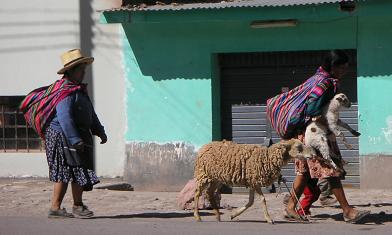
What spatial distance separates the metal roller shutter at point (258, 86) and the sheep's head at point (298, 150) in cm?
452

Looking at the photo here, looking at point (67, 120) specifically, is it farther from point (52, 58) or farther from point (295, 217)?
point (52, 58)

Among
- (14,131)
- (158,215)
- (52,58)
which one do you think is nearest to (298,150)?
→ (158,215)

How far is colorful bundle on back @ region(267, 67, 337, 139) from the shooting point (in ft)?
29.4

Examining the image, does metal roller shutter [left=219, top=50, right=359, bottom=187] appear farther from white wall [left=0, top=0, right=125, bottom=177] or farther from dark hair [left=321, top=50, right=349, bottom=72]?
dark hair [left=321, top=50, right=349, bottom=72]

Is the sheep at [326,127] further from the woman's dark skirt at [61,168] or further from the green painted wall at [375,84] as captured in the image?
the green painted wall at [375,84]

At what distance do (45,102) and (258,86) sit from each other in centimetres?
487

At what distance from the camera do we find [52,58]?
46.6 feet

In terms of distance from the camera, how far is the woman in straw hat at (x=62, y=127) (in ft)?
31.5

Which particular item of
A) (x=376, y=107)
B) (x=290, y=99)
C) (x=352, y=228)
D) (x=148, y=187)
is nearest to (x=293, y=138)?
(x=290, y=99)

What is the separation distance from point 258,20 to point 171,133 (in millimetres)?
2290

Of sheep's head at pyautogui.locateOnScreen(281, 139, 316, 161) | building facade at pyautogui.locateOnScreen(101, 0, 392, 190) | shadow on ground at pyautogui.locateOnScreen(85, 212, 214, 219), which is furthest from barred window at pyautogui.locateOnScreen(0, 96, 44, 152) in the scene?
sheep's head at pyautogui.locateOnScreen(281, 139, 316, 161)

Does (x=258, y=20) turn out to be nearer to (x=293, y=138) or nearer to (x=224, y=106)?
(x=224, y=106)

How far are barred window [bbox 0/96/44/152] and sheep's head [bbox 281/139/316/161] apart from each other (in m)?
6.64

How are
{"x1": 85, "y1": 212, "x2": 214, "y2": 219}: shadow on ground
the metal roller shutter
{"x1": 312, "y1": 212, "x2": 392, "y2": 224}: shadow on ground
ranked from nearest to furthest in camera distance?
{"x1": 312, "y1": 212, "x2": 392, "y2": 224}: shadow on ground → {"x1": 85, "y1": 212, "x2": 214, "y2": 219}: shadow on ground → the metal roller shutter
